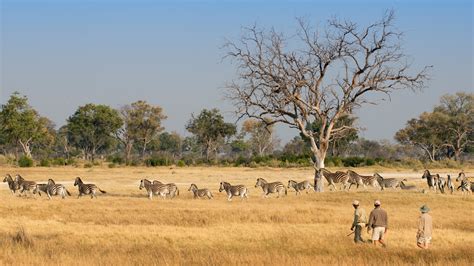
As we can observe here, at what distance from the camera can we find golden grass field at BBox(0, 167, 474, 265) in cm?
1808

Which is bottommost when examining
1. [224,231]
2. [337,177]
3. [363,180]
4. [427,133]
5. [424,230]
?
[224,231]

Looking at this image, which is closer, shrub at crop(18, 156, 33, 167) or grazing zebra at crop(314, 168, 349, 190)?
grazing zebra at crop(314, 168, 349, 190)

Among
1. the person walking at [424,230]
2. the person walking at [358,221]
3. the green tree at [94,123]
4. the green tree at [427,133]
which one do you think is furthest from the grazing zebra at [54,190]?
the green tree at [427,133]

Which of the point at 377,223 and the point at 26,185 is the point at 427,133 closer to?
the point at 26,185

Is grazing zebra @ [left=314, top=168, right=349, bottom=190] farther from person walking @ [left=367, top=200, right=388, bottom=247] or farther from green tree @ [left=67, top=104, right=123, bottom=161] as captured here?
green tree @ [left=67, top=104, right=123, bottom=161]

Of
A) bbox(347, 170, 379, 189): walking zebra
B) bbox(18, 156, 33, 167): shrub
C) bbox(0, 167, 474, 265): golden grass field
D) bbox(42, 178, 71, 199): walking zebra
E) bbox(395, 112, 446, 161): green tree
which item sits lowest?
bbox(0, 167, 474, 265): golden grass field

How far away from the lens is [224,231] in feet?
77.3

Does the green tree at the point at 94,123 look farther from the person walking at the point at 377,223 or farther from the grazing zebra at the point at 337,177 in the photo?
the person walking at the point at 377,223

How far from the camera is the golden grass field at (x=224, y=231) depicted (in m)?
18.1

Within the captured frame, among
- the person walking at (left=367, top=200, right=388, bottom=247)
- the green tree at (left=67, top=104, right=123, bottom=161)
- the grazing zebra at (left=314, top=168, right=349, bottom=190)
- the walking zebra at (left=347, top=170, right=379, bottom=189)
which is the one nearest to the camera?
the person walking at (left=367, top=200, right=388, bottom=247)

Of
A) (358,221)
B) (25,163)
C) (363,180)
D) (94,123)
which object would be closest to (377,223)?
(358,221)

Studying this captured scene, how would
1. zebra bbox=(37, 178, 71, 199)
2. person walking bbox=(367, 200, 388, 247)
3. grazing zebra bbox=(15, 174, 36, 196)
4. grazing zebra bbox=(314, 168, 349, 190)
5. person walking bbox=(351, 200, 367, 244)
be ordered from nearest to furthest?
person walking bbox=(367, 200, 388, 247)
person walking bbox=(351, 200, 367, 244)
zebra bbox=(37, 178, 71, 199)
grazing zebra bbox=(15, 174, 36, 196)
grazing zebra bbox=(314, 168, 349, 190)

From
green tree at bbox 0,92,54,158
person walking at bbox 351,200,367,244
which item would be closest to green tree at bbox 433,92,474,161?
green tree at bbox 0,92,54,158

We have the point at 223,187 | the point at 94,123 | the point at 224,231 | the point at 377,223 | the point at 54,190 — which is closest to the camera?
the point at 377,223
